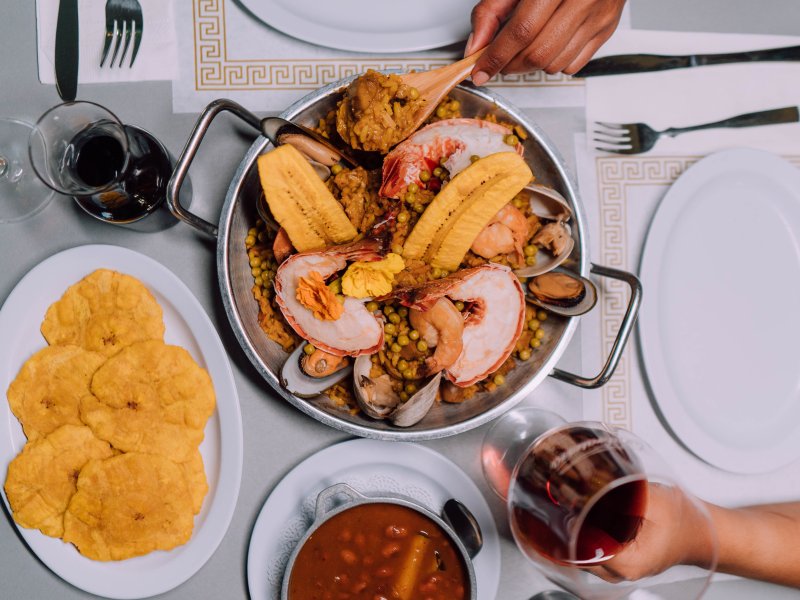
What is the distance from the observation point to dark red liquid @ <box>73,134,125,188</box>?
1563 mm

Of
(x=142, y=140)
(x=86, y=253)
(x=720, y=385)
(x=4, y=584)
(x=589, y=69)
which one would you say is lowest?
(x=4, y=584)

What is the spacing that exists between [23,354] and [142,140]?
613 millimetres

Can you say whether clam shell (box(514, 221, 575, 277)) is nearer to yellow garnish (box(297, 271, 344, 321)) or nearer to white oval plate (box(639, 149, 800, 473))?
white oval plate (box(639, 149, 800, 473))

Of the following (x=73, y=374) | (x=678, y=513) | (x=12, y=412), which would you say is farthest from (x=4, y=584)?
(x=678, y=513)

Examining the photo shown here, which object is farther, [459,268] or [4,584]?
[4,584]

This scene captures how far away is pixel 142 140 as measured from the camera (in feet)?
5.27

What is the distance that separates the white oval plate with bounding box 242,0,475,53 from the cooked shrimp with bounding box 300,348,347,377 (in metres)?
0.75

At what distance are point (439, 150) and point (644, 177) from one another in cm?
59

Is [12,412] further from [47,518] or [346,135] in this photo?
[346,135]

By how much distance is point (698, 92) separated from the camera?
5.70ft

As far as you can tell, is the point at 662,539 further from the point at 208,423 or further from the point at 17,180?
the point at 17,180

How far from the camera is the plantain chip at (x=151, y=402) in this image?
5.27ft

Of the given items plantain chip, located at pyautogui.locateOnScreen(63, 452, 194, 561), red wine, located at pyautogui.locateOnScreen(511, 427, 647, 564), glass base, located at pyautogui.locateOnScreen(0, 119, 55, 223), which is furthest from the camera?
glass base, located at pyautogui.locateOnScreen(0, 119, 55, 223)

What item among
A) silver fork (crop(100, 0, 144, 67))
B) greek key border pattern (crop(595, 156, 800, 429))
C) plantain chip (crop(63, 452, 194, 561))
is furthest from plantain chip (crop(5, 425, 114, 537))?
greek key border pattern (crop(595, 156, 800, 429))
